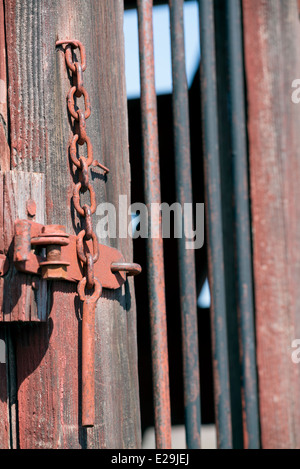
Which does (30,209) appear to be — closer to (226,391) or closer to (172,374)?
(226,391)

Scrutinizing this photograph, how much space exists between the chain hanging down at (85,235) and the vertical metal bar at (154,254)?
0.34 meters

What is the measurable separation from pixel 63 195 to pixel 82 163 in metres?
0.06

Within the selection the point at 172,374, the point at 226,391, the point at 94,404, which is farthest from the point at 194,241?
the point at 172,374

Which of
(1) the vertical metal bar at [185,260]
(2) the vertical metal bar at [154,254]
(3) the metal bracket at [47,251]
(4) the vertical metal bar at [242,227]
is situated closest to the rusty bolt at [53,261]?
(3) the metal bracket at [47,251]

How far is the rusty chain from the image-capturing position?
1012mm

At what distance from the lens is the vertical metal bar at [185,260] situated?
1.53 m

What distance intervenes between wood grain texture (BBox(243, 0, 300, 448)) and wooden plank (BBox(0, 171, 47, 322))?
35.1 inches

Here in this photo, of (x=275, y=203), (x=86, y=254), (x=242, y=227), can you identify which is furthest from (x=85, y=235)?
(x=275, y=203)

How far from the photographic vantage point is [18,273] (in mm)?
952

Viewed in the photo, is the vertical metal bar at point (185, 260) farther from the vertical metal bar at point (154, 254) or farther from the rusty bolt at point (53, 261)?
the rusty bolt at point (53, 261)

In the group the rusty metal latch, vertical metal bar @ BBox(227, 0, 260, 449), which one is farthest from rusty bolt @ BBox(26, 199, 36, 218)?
vertical metal bar @ BBox(227, 0, 260, 449)

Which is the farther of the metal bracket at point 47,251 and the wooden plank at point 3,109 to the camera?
the wooden plank at point 3,109

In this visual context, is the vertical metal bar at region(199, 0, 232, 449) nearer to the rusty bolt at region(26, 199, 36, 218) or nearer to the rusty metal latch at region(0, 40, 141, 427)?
the rusty metal latch at region(0, 40, 141, 427)

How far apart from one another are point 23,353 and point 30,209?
0.24m
